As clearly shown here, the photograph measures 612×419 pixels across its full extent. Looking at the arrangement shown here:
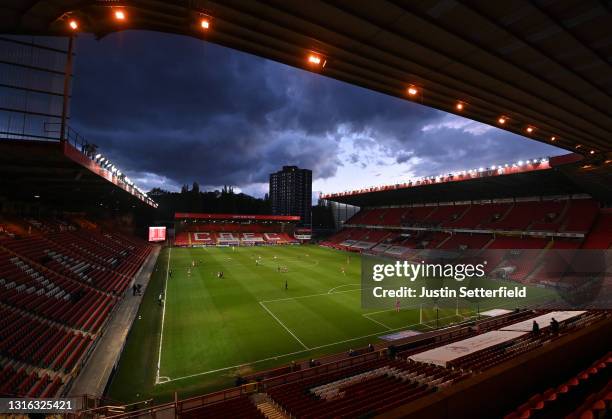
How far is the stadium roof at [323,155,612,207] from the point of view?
91.1ft

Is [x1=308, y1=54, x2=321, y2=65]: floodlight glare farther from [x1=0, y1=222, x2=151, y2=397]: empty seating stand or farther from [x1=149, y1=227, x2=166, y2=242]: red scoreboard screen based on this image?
[x1=149, y1=227, x2=166, y2=242]: red scoreboard screen

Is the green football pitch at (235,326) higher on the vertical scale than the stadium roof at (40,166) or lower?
lower

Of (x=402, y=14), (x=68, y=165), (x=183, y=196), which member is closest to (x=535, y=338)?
(x=402, y=14)

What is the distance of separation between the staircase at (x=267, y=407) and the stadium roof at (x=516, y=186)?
2505 cm

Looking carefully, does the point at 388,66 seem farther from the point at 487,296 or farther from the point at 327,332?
the point at 487,296

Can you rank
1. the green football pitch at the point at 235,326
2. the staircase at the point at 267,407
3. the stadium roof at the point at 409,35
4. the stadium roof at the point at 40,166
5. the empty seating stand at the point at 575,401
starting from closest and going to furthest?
the empty seating stand at the point at 575,401 → the stadium roof at the point at 409,35 → the staircase at the point at 267,407 → the stadium roof at the point at 40,166 → the green football pitch at the point at 235,326

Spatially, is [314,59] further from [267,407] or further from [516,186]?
[516,186]

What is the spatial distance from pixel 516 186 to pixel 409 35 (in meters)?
45.3

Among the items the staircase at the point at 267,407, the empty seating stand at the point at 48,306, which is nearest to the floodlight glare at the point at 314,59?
the staircase at the point at 267,407

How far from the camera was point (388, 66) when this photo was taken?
896cm

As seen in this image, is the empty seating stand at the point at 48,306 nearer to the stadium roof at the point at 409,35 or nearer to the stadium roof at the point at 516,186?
the stadium roof at the point at 409,35

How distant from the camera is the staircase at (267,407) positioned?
8.78 meters

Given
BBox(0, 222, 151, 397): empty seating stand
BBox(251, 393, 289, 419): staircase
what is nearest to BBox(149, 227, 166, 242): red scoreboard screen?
BBox(0, 222, 151, 397): empty seating stand

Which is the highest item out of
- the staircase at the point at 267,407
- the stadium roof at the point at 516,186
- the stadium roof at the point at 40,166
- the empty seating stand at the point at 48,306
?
the stadium roof at the point at 516,186
